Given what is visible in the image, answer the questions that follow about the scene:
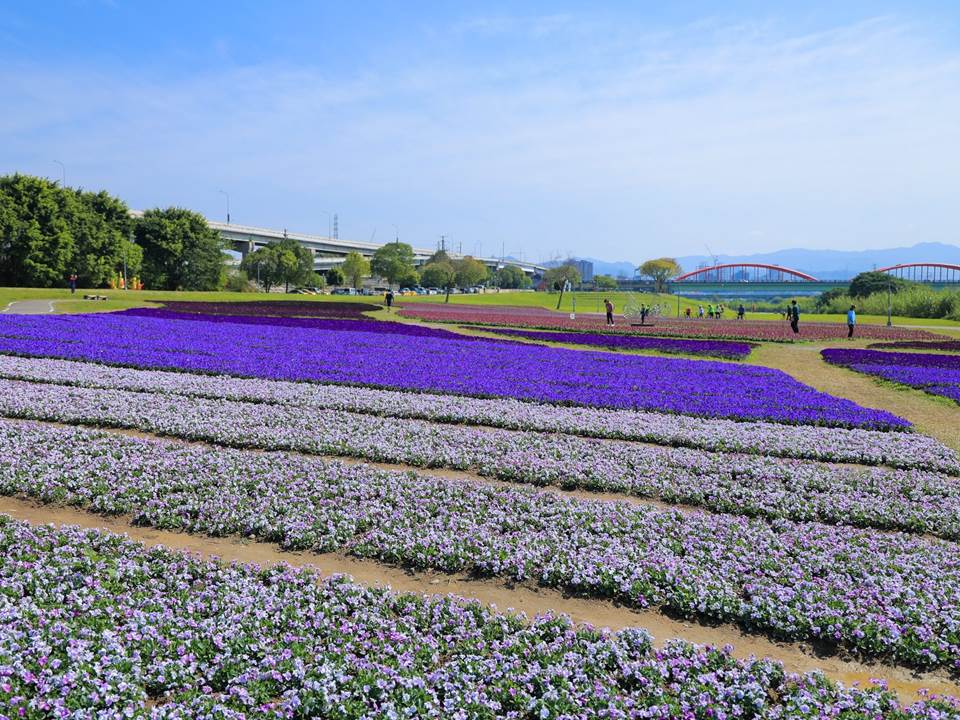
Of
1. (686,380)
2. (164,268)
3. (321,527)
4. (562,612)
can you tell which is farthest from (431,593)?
(164,268)

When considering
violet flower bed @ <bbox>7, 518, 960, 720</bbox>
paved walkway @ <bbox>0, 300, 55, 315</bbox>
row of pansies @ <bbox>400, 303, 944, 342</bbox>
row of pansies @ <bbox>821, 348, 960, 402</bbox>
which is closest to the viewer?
violet flower bed @ <bbox>7, 518, 960, 720</bbox>

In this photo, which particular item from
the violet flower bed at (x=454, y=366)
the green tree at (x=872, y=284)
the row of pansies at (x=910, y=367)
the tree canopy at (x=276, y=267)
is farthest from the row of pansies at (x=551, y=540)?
the tree canopy at (x=276, y=267)

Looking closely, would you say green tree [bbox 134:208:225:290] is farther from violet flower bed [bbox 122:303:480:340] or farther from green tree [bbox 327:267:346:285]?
green tree [bbox 327:267:346:285]

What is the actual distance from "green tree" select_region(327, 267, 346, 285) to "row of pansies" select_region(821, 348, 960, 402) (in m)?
130

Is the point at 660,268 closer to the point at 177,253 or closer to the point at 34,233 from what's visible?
the point at 177,253

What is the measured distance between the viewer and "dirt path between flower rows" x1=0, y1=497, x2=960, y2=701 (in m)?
6.82

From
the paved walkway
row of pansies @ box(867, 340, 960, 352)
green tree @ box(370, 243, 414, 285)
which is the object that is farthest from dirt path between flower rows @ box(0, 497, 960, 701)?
green tree @ box(370, 243, 414, 285)

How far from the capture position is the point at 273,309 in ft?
174

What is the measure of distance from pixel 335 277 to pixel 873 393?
14492 cm

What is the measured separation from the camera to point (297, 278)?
382ft

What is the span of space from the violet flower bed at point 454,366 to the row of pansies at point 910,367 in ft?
13.5

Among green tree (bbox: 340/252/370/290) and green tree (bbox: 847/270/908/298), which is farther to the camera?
green tree (bbox: 340/252/370/290)

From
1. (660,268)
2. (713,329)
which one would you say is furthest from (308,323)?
(660,268)

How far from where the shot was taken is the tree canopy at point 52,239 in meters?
72.8
